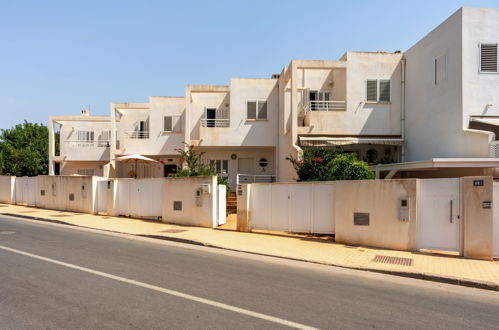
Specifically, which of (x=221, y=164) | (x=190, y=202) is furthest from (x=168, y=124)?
(x=190, y=202)

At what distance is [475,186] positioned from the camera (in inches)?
Answer: 358

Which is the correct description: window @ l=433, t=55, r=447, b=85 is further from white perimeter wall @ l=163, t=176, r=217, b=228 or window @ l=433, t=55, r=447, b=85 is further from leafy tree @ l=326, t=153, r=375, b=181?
white perimeter wall @ l=163, t=176, r=217, b=228

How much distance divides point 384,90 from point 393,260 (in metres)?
14.2

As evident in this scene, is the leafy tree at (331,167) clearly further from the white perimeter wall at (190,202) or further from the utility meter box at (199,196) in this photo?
the utility meter box at (199,196)

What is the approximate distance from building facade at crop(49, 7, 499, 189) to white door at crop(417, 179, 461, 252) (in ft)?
19.7

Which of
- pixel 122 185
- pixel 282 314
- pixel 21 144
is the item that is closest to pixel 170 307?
pixel 282 314

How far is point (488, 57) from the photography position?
661 inches

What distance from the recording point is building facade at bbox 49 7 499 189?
16688 mm

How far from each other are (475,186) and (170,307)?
787 cm

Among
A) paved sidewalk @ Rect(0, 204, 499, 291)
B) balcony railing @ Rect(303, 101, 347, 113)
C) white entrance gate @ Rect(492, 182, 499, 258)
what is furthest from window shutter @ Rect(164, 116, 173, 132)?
white entrance gate @ Rect(492, 182, 499, 258)

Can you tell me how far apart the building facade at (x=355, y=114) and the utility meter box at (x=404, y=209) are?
20.2 feet

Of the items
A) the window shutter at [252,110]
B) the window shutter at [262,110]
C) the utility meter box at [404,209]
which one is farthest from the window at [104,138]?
the utility meter box at [404,209]

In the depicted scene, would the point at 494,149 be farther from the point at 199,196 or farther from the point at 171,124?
the point at 171,124

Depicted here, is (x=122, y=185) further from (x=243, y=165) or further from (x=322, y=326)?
(x=322, y=326)
